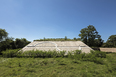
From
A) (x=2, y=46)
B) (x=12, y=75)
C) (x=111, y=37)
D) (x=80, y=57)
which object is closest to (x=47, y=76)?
(x=12, y=75)

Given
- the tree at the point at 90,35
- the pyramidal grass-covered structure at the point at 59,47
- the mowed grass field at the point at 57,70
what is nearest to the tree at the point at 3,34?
the pyramidal grass-covered structure at the point at 59,47

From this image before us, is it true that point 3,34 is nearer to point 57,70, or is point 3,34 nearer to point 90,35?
point 57,70

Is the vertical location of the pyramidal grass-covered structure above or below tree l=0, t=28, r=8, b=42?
below

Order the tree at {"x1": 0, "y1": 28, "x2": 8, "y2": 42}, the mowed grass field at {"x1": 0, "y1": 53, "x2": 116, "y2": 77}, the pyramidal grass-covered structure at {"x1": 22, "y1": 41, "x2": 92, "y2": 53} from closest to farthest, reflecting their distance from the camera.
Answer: the mowed grass field at {"x1": 0, "y1": 53, "x2": 116, "y2": 77} < the pyramidal grass-covered structure at {"x1": 22, "y1": 41, "x2": 92, "y2": 53} < the tree at {"x1": 0, "y1": 28, "x2": 8, "y2": 42}

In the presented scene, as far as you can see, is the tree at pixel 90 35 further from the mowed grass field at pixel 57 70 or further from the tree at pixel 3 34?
the tree at pixel 3 34

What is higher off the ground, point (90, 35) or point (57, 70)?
point (90, 35)

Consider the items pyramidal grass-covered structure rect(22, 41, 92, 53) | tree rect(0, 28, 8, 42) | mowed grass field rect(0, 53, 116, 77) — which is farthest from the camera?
tree rect(0, 28, 8, 42)

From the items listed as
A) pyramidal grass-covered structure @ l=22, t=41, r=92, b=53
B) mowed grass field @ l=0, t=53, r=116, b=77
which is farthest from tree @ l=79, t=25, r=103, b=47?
mowed grass field @ l=0, t=53, r=116, b=77

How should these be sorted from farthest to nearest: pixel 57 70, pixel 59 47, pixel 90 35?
pixel 90 35 < pixel 59 47 < pixel 57 70

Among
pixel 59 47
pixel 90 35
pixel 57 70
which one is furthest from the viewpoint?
pixel 90 35

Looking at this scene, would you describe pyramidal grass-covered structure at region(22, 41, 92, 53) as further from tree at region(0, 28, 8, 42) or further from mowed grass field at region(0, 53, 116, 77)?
tree at region(0, 28, 8, 42)

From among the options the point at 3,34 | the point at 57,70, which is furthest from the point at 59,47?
the point at 3,34

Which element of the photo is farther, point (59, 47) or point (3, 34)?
point (3, 34)

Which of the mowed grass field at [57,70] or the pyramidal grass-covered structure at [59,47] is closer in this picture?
the mowed grass field at [57,70]
